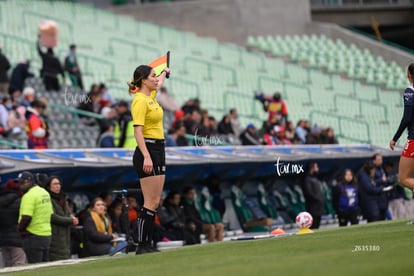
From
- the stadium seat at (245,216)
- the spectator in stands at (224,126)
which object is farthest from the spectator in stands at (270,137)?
the stadium seat at (245,216)

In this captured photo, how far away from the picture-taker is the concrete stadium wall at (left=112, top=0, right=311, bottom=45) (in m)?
47.2

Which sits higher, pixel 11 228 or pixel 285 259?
pixel 11 228

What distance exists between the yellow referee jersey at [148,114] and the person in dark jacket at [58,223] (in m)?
4.19

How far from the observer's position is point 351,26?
51469 mm

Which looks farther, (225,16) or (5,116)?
(225,16)

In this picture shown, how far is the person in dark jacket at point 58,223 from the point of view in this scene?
17.9 meters

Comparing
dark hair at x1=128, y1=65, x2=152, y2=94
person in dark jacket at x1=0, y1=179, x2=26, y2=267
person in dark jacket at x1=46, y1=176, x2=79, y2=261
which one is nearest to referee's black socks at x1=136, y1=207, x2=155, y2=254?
dark hair at x1=128, y1=65, x2=152, y2=94

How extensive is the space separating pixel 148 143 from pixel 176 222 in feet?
25.5

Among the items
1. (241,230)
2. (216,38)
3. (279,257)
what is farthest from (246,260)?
(216,38)

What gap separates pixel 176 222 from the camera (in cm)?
2167

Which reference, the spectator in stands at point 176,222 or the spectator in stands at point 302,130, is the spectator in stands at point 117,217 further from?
the spectator in stands at point 302,130

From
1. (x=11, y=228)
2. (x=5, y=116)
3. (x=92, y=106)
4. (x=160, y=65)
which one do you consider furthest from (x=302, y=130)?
(x=160, y=65)

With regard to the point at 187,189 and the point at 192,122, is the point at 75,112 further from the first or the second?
the point at 187,189

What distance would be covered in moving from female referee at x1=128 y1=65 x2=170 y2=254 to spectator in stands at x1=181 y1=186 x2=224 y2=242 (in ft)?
27.2
